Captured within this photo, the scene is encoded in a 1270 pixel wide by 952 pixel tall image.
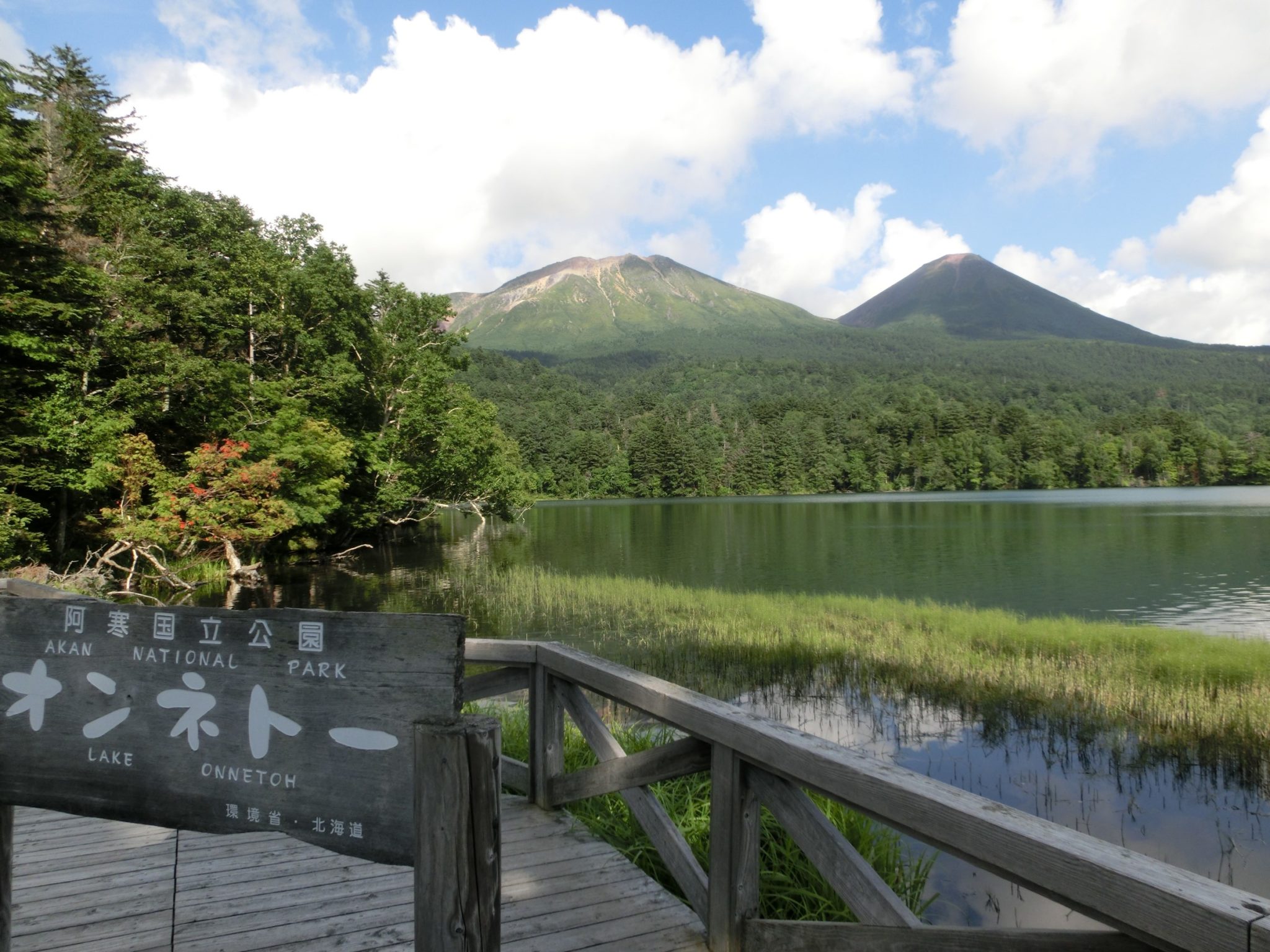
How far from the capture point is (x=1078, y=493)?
6594 cm

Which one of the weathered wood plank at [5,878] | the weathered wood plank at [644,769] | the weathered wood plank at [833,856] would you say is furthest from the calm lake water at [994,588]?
the weathered wood plank at [5,878]

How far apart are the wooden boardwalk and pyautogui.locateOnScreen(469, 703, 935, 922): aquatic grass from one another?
0.28 meters

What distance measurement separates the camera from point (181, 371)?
15.6 metres

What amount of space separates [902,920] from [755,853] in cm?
49

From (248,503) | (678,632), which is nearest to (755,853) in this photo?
(678,632)

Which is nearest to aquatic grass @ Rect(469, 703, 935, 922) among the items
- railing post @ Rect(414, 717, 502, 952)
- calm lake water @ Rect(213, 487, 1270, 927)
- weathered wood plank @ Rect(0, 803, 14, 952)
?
calm lake water @ Rect(213, 487, 1270, 927)

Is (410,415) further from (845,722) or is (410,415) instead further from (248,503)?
(845,722)

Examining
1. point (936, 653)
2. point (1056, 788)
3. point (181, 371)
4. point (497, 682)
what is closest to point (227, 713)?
point (497, 682)

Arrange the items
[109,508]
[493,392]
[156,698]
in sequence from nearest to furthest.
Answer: [156,698]
[109,508]
[493,392]

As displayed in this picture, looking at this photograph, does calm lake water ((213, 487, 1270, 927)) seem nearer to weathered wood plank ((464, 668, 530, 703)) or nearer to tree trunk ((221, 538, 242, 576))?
tree trunk ((221, 538, 242, 576))

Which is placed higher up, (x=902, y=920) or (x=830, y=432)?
(x=830, y=432)

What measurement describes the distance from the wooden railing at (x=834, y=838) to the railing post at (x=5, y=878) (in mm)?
1585

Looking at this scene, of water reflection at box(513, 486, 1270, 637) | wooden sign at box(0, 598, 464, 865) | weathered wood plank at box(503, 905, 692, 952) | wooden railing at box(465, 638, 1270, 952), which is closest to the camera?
wooden railing at box(465, 638, 1270, 952)

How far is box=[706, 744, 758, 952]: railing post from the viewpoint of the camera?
2.04 metres
